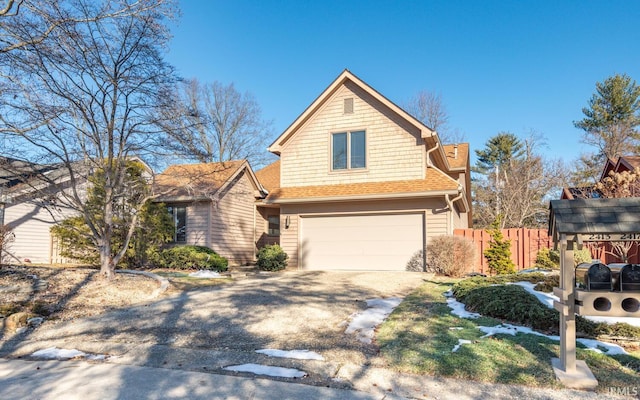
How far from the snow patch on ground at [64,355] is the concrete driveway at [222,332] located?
5.3 inches

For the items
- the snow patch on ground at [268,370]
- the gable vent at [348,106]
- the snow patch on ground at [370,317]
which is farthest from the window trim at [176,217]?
the snow patch on ground at [268,370]

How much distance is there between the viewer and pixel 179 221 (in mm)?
17578

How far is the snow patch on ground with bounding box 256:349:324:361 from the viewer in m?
4.95

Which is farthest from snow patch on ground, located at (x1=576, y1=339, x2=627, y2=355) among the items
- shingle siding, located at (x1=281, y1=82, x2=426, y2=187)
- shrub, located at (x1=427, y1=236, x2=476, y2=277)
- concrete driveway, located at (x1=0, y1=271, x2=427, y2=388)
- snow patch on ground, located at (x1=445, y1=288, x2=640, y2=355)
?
shingle siding, located at (x1=281, y1=82, x2=426, y2=187)

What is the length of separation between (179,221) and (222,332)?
12.2 metres

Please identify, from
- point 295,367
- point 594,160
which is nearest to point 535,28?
point 295,367

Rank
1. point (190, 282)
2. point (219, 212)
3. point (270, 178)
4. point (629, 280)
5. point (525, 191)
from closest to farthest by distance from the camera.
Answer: point (629, 280) → point (190, 282) → point (219, 212) → point (270, 178) → point (525, 191)

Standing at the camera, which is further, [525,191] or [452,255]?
[525,191]

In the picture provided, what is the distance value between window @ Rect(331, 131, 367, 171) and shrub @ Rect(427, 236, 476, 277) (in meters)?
4.09

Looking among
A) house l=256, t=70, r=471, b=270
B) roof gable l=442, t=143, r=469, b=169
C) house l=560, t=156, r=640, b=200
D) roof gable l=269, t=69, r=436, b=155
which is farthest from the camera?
roof gable l=442, t=143, r=469, b=169

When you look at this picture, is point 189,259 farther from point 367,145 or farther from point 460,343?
point 460,343

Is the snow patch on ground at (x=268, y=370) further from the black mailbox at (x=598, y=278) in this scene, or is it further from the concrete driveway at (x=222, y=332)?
the black mailbox at (x=598, y=278)

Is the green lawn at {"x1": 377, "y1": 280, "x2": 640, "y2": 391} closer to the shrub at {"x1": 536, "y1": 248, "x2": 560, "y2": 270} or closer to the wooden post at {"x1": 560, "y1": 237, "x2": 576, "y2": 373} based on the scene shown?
the wooden post at {"x1": 560, "y1": 237, "x2": 576, "y2": 373}

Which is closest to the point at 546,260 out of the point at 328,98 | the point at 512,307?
the point at 512,307
